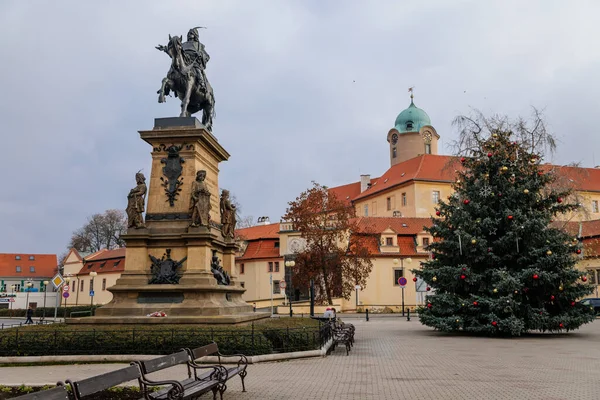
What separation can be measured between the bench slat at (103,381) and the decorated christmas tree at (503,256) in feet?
53.2

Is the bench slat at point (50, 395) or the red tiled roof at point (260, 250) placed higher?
the red tiled roof at point (260, 250)

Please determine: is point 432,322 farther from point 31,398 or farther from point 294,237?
point 294,237

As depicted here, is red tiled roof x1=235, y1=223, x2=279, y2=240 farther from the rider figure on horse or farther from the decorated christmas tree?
the rider figure on horse

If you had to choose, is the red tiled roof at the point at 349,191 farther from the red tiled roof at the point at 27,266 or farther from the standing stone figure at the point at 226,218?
the standing stone figure at the point at 226,218

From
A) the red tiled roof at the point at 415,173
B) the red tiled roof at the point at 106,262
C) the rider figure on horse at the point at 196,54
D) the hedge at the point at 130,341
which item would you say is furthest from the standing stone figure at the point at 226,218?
the red tiled roof at the point at 415,173

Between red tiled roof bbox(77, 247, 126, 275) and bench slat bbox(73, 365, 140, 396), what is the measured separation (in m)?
59.9

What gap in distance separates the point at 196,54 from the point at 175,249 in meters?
6.49

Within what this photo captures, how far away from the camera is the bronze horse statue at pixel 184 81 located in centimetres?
1736

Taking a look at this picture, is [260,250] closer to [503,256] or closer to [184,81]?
[503,256]

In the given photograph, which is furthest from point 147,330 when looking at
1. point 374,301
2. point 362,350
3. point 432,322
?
point 374,301

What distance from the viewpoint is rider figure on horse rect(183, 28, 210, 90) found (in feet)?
59.5

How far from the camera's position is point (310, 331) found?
14.4 m

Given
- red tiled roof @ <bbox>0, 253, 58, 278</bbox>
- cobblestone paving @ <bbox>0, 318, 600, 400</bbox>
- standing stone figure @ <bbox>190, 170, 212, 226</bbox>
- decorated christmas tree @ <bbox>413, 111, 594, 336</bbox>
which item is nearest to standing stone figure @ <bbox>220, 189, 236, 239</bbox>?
standing stone figure @ <bbox>190, 170, 212, 226</bbox>

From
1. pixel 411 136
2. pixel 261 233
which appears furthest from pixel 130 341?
pixel 411 136
